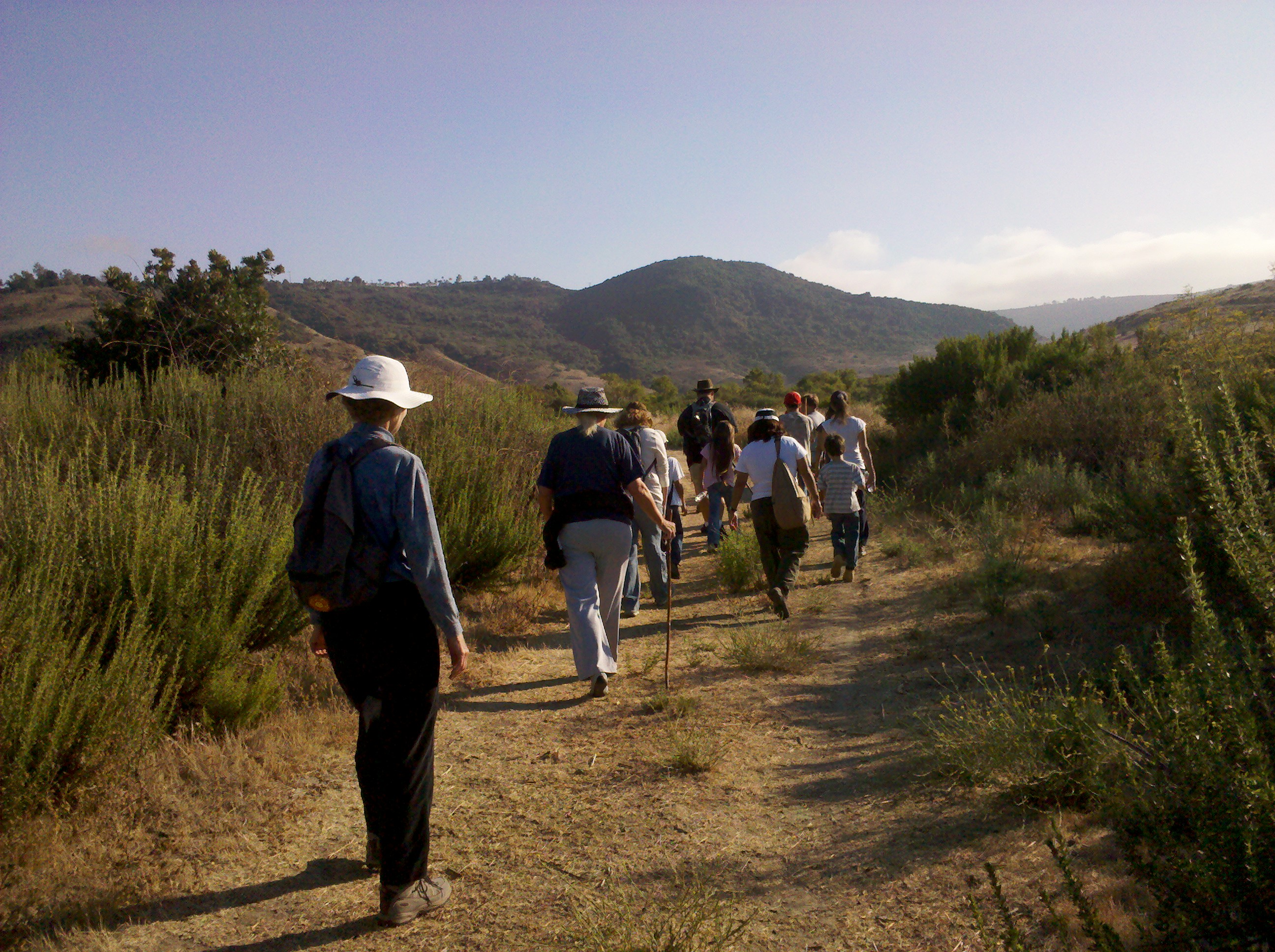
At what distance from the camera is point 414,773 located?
10.9 ft

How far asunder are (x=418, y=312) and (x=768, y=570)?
81.0 metres

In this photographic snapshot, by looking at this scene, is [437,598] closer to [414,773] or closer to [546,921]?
[414,773]

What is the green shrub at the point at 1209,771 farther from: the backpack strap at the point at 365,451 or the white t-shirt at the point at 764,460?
the white t-shirt at the point at 764,460

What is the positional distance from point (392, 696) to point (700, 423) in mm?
7376

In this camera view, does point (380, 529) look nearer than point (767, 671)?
Yes

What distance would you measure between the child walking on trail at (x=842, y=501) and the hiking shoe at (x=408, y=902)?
6075mm

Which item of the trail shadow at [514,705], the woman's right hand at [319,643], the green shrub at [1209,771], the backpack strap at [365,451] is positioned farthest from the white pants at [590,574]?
the green shrub at [1209,771]

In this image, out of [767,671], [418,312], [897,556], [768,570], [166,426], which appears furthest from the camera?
[418,312]

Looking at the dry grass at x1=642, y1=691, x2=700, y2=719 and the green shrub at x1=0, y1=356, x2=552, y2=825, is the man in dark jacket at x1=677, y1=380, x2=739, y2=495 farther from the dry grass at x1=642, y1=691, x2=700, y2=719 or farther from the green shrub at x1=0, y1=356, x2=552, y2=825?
the dry grass at x1=642, y1=691, x2=700, y2=719

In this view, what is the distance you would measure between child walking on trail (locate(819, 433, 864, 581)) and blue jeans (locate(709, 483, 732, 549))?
1.51 metres

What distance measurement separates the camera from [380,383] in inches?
134

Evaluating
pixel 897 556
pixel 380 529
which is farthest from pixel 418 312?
pixel 380 529

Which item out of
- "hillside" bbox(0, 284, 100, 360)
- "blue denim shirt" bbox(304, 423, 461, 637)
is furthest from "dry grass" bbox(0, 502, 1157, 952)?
"hillside" bbox(0, 284, 100, 360)

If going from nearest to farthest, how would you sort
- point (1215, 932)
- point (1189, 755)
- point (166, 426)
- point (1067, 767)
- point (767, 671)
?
point (1215, 932)
point (1189, 755)
point (1067, 767)
point (767, 671)
point (166, 426)
